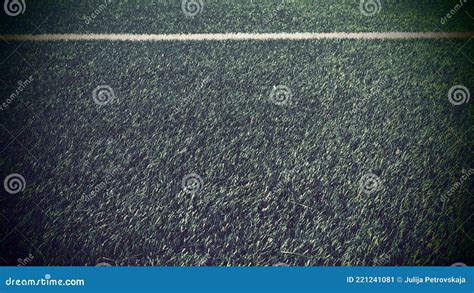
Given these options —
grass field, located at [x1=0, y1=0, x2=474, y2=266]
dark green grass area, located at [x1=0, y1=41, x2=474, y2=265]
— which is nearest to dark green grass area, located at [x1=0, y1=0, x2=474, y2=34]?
grass field, located at [x1=0, y1=0, x2=474, y2=266]

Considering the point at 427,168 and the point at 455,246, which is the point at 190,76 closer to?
the point at 427,168

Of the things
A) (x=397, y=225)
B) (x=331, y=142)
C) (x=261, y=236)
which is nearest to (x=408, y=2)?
(x=331, y=142)

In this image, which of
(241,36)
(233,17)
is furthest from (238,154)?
(233,17)

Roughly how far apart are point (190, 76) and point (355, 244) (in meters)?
1.63

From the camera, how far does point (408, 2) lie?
4246mm

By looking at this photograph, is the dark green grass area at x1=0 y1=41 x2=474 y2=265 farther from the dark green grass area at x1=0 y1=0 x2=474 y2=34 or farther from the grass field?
the dark green grass area at x1=0 y1=0 x2=474 y2=34

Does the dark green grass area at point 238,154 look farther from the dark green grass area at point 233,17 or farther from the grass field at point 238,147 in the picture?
the dark green grass area at point 233,17

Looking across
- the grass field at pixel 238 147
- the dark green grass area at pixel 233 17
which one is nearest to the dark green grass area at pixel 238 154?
the grass field at pixel 238 147

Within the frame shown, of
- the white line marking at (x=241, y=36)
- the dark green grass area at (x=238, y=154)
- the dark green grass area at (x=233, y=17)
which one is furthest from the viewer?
the dark green grass area at (x=233, y=17)

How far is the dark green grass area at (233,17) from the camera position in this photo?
399cm

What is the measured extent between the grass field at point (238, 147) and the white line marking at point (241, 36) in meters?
0.08

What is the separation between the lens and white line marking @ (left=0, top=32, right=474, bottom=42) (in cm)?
386

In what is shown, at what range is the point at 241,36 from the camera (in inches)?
160

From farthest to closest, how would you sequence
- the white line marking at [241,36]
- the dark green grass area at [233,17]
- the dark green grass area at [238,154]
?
1. the dark green grass area at [233,17]
2. the white line marking at [241,36]
3. the dark green grass area at [238,154]
